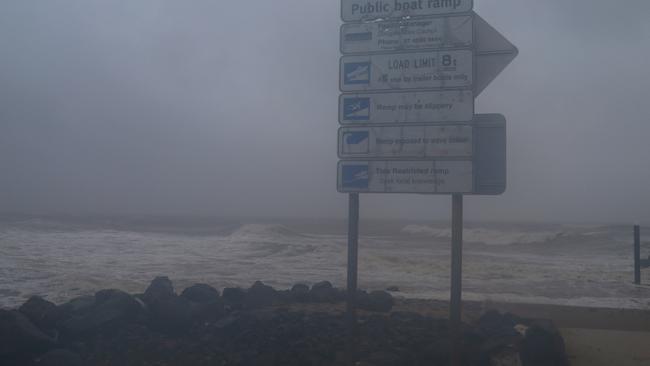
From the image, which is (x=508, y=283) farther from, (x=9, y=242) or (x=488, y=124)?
(x=9, y=242)

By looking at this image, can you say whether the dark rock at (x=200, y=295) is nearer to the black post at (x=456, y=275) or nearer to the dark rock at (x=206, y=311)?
the dark rock at (x=206, y=311)

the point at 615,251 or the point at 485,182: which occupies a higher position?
the point at 485,182

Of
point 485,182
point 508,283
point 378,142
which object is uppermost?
point 378,142

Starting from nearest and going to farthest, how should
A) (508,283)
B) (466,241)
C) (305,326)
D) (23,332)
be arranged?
(23,332) < (305,326) < (508,283) < (466,241)

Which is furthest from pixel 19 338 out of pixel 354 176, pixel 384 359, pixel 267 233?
pixel 267 233

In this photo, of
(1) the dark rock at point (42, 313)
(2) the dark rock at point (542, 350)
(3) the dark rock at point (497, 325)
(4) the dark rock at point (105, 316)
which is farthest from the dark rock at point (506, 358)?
(1) the dark rock at point (42, 313)

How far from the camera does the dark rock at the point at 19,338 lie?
5.24m

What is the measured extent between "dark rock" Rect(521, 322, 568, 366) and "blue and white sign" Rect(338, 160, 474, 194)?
147 centimetres

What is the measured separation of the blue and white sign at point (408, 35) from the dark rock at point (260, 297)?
3.71m

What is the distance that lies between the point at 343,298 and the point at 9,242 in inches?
942

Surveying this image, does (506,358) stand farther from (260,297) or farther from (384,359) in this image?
(260,297)

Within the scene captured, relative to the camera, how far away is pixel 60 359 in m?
4.98

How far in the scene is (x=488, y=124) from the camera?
567cm

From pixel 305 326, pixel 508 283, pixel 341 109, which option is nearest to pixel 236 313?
pixel 305 326
